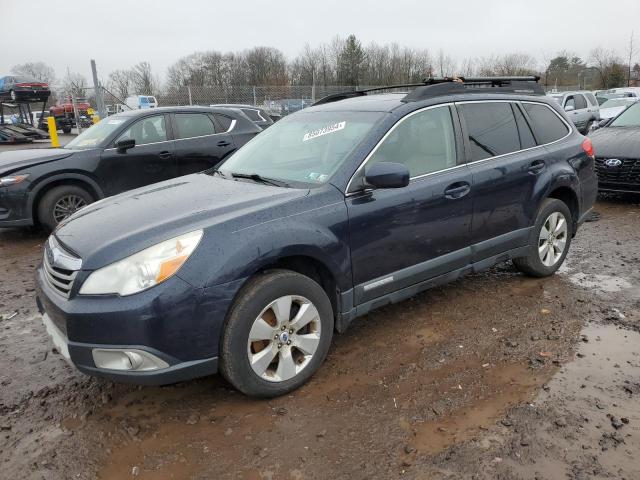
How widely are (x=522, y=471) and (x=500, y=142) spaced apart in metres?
2.70

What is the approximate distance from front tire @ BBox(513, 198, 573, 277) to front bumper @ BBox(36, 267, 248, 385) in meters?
3.02

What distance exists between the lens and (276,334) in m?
2.91

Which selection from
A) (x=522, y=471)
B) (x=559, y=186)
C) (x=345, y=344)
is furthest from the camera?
(x=559, y=186)

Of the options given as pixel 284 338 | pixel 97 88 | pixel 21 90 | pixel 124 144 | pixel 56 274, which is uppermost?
pixel 21 90

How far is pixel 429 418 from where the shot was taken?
280cm

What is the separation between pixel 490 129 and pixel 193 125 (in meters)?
4.85

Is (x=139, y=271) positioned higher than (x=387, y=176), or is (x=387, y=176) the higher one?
(x=387, y=176)

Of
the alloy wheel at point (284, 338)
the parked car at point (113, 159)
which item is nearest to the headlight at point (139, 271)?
the alloy wheel at point (284, 338)

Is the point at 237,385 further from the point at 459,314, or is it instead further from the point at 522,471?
the point at 459,314

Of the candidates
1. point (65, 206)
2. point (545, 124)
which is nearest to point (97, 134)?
point (65, 206)

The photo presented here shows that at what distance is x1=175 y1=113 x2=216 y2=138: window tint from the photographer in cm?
750

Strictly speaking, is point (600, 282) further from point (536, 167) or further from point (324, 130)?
point (324, 130)

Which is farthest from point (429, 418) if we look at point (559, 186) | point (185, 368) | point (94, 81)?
point (94, 81)

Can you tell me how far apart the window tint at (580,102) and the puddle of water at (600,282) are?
13989mm
